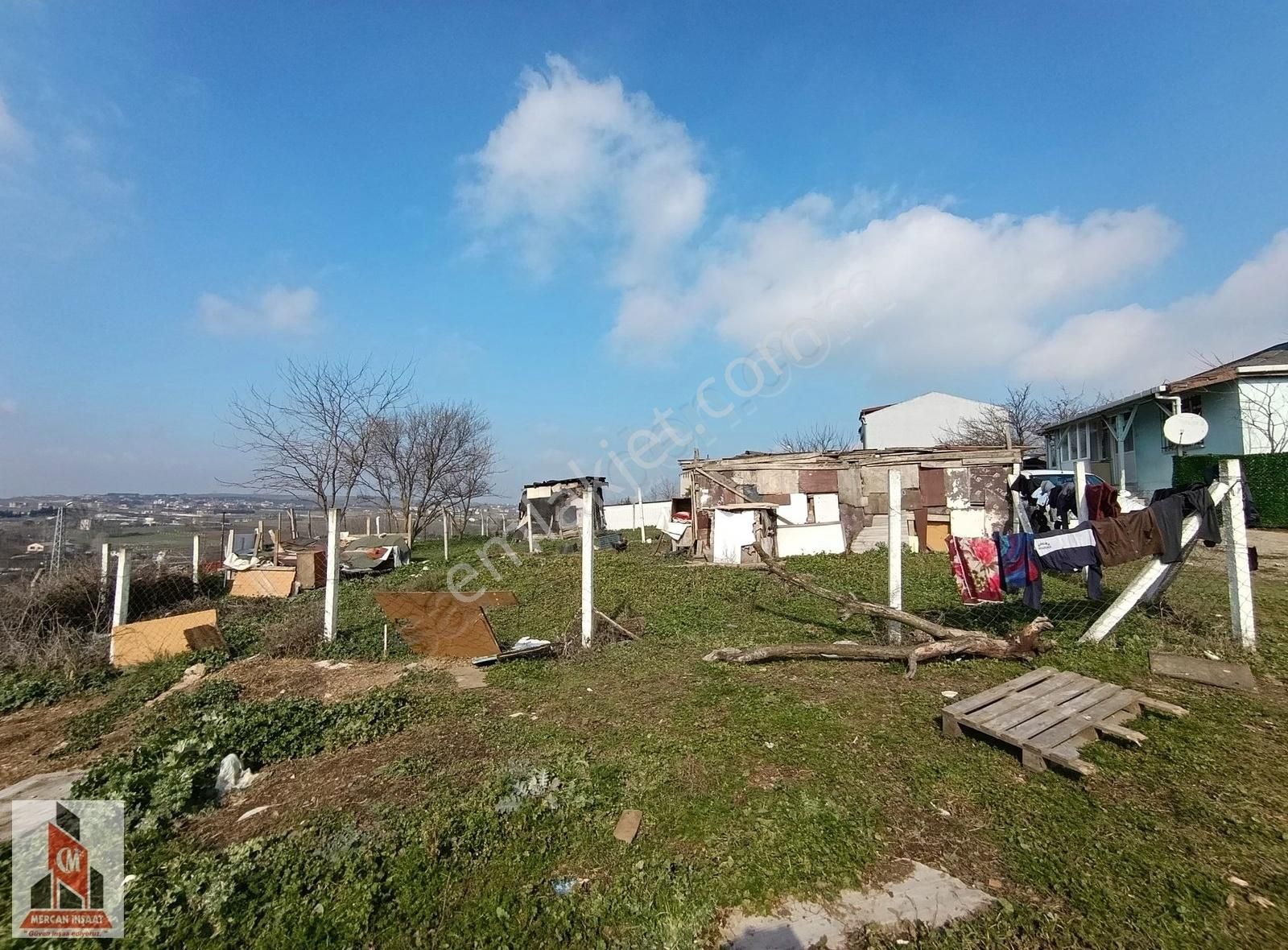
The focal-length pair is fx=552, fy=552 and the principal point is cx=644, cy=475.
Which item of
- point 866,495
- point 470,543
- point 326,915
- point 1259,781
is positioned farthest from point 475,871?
point 470,543

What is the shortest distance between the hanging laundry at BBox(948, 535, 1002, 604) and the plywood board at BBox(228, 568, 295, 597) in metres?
11.2

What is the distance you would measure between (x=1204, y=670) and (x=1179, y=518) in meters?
1.41

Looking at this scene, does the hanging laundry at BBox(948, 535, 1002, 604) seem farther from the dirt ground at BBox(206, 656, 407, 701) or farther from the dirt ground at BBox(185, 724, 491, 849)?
the dirt ground at BBox(206, 656, 407, 701)

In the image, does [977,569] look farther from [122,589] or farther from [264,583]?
[264,583]

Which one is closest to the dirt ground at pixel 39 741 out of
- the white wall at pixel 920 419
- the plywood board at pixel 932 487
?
the plywood board at pixel 932 487

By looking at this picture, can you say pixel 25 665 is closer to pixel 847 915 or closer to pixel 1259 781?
pixel 847 915

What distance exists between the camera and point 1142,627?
18.1 feet

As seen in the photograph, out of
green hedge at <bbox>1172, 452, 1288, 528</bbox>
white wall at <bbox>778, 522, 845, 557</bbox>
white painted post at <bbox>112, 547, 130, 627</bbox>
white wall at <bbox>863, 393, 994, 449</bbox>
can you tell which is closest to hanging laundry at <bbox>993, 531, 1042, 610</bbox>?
white wall at <bbox>778, 522, 845, 557</bbox>

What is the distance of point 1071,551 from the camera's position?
5.32 m

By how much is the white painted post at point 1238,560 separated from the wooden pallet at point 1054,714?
198 cm

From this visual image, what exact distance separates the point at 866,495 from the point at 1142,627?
29.2 ft

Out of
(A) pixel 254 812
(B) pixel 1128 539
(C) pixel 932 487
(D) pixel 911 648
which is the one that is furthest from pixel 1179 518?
(C) pixel 932 487

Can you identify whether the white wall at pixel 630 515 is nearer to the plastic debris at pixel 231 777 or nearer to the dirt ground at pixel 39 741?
the dirt ground at pixel 39 741

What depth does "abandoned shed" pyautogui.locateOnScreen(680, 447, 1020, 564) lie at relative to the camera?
13.7 meters
